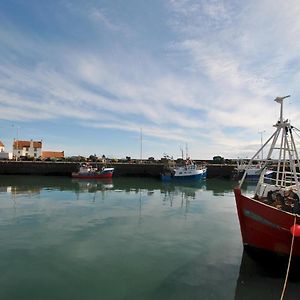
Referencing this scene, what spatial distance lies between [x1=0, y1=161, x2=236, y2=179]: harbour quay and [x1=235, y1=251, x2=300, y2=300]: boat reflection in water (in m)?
46.1

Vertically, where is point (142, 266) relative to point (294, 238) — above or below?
below

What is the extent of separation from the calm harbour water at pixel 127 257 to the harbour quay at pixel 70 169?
1447 inches

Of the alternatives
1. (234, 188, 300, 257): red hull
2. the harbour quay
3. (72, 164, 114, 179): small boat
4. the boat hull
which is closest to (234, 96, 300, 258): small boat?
(234, 188, 300, 257): red hull

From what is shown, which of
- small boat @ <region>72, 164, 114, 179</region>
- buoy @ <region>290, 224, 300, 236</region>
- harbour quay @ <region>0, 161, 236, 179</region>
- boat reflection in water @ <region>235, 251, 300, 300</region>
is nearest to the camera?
boat reflection in water @ <region>235, 251, 300, 300</region>

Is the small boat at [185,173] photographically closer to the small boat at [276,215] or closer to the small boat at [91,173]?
the small boat at [91,173]

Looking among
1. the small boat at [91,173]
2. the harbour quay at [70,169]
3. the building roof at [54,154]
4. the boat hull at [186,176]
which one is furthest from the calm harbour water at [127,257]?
the building roof at [54,154]

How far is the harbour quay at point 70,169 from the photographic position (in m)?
57.3

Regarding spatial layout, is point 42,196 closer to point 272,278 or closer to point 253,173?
point 272,278

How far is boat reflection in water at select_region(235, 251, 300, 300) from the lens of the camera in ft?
30.1

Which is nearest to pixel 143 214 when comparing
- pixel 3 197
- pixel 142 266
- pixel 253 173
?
pixel 142 266

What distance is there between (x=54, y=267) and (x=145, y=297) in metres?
3.80

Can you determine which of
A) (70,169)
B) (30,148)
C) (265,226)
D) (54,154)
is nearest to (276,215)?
(265,226)

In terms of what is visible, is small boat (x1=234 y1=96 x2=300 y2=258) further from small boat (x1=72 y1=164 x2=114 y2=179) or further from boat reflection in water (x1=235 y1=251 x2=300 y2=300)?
small boat (x1=72 y1=164 x2=114 y2=179)

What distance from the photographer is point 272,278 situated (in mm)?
10227
